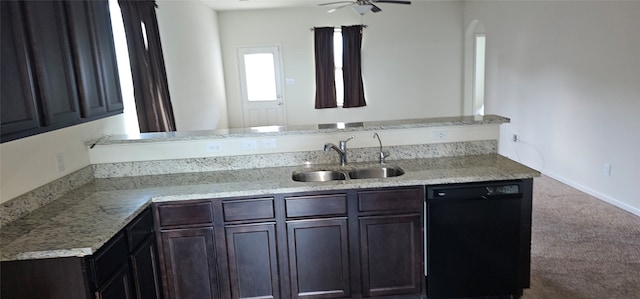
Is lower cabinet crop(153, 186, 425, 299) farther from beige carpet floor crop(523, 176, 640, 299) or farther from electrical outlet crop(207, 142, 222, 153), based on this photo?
beige carpet floor crop(523, 176, 640, 299)

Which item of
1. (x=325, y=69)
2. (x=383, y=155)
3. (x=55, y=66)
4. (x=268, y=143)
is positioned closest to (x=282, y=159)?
(x=268, y=143)

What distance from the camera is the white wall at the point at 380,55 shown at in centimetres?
774

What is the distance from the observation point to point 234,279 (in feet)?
8.35

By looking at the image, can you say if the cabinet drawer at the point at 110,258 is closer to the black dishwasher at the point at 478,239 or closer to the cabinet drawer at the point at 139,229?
the cabinet drawer at the point at 139,229

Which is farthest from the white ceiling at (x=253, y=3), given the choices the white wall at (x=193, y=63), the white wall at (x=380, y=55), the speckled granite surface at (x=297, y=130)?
the speckled granite surface at (x=297, y=130)

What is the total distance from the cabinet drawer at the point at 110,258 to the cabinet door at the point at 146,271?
0.11m

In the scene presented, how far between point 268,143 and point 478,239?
1489mm

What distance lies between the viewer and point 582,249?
133 inches

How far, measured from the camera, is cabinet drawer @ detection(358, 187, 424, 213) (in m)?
2.47

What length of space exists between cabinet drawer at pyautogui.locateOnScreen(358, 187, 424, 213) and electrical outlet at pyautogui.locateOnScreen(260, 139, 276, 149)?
80 centimetres

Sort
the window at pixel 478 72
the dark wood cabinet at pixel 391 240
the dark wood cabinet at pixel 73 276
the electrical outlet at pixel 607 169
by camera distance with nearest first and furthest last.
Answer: the dark wood cabinet at pixel 73 276, the dark wood cabinet at pixel 391 240, the electrical outlet at pixel 607 169, the window at pixel 478 72

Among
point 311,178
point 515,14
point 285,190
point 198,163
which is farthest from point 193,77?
point 515,14

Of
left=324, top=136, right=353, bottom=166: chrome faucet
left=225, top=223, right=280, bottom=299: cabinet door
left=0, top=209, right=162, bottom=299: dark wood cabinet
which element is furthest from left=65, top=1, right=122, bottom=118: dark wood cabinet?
left=324, top=136, right=353, bottom=166: chrome faucet

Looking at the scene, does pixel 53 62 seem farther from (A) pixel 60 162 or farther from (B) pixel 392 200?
(B) pixel 392 200
